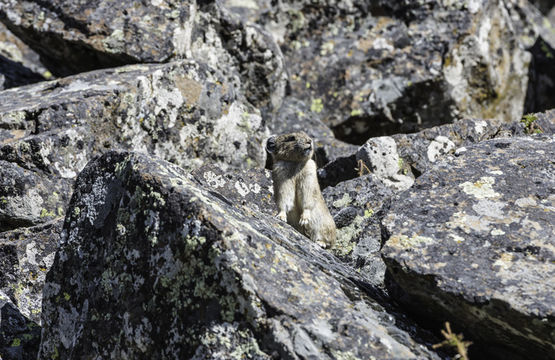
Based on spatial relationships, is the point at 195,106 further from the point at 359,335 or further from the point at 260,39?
the point at 359,335

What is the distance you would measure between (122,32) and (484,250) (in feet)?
20.4

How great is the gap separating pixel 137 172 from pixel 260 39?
228 inches

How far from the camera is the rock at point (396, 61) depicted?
407 inches

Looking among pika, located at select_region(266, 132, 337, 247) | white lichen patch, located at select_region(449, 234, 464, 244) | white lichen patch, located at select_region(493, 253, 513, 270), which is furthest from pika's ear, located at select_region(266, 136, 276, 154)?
white lichen patch, located at select_region(493, 253, 513, 270)

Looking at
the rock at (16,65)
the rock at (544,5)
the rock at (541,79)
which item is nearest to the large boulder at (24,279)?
the rock at (16,65)

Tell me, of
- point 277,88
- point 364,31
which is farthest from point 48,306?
point 364,31

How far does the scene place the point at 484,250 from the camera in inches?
177

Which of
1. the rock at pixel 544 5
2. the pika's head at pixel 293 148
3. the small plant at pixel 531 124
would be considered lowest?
the pika's head at pixel 293 148

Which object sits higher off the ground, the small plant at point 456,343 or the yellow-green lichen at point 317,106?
the small plant at point 456,343

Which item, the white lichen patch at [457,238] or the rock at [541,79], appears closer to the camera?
the white lichen patch at [457,238]

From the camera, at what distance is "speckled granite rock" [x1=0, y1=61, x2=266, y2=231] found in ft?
23.5

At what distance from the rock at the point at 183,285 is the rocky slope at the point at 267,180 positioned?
1 cm

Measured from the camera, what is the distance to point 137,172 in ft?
15.6

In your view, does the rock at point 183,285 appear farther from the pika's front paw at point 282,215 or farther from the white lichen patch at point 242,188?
the white lichen patch at point 242,188
